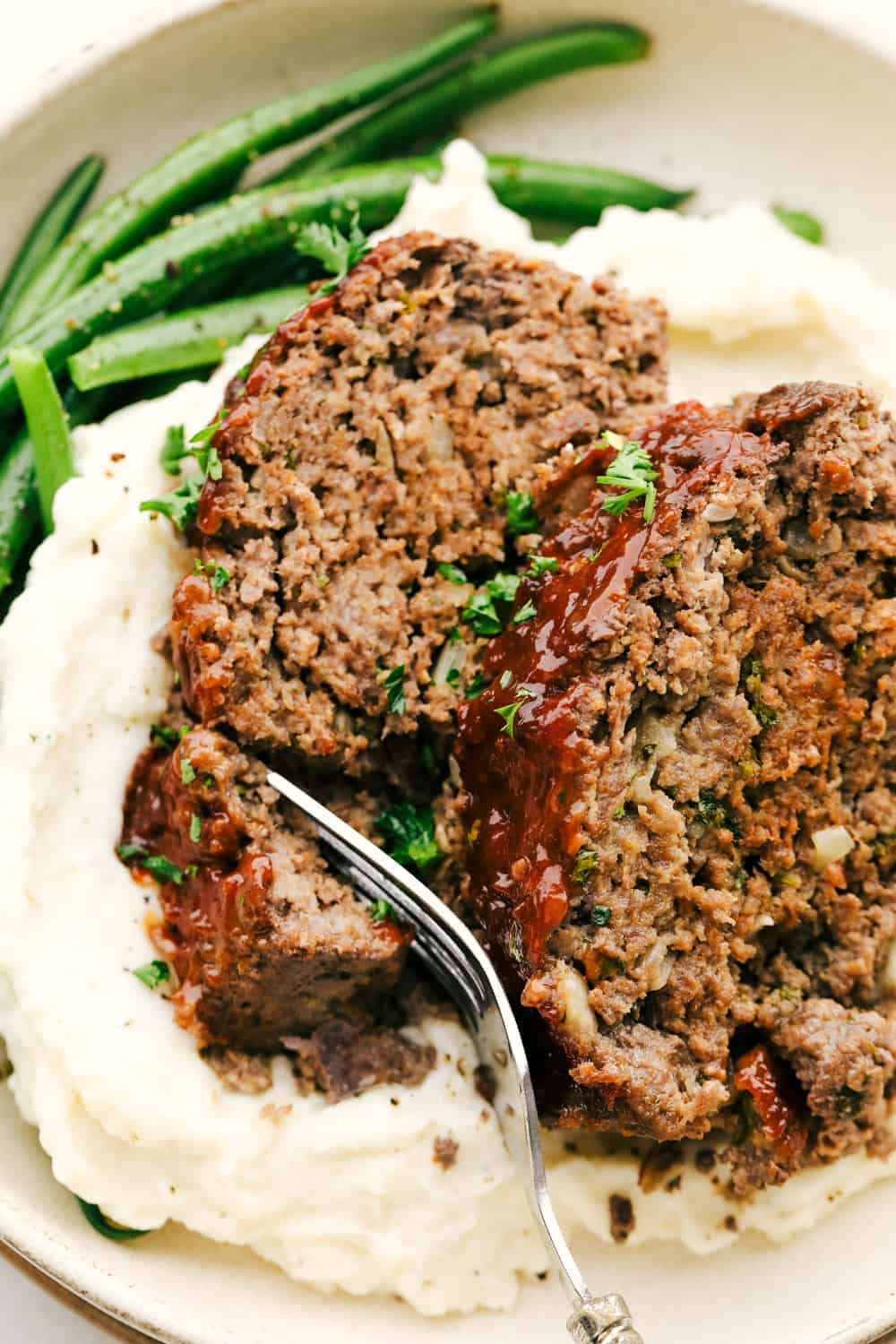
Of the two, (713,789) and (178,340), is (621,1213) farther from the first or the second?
(178,340)

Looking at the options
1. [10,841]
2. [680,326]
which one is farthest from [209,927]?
[680,326]

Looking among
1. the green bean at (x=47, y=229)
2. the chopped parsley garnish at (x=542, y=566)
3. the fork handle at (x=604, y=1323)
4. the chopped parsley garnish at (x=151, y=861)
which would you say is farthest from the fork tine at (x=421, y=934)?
the green bean at (x=47, y=229)

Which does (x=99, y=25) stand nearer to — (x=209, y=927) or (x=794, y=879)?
(x=209, y=927)

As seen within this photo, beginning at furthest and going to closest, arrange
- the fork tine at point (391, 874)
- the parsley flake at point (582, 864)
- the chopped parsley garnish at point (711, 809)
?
the fork tine at point (391, 874)
the chopped parsley garnish at point (711, 809)
the parsley flake at point (582, 864)

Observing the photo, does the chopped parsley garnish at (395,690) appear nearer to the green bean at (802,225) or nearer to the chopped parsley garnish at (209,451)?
the chopped parsley garnish at (209,451)

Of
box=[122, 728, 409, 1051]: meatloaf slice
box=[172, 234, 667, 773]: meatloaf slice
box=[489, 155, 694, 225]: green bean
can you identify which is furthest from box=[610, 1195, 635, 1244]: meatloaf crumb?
box=[489, 155, 694, 225]: green bean

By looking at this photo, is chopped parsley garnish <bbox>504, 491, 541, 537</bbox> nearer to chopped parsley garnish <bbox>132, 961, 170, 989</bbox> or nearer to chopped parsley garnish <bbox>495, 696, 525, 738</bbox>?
chopped parsley garnish <bbox>495, 696, 525, 738</bbox>

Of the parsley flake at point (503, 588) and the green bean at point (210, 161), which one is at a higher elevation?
the green bean at point (210, 161)
